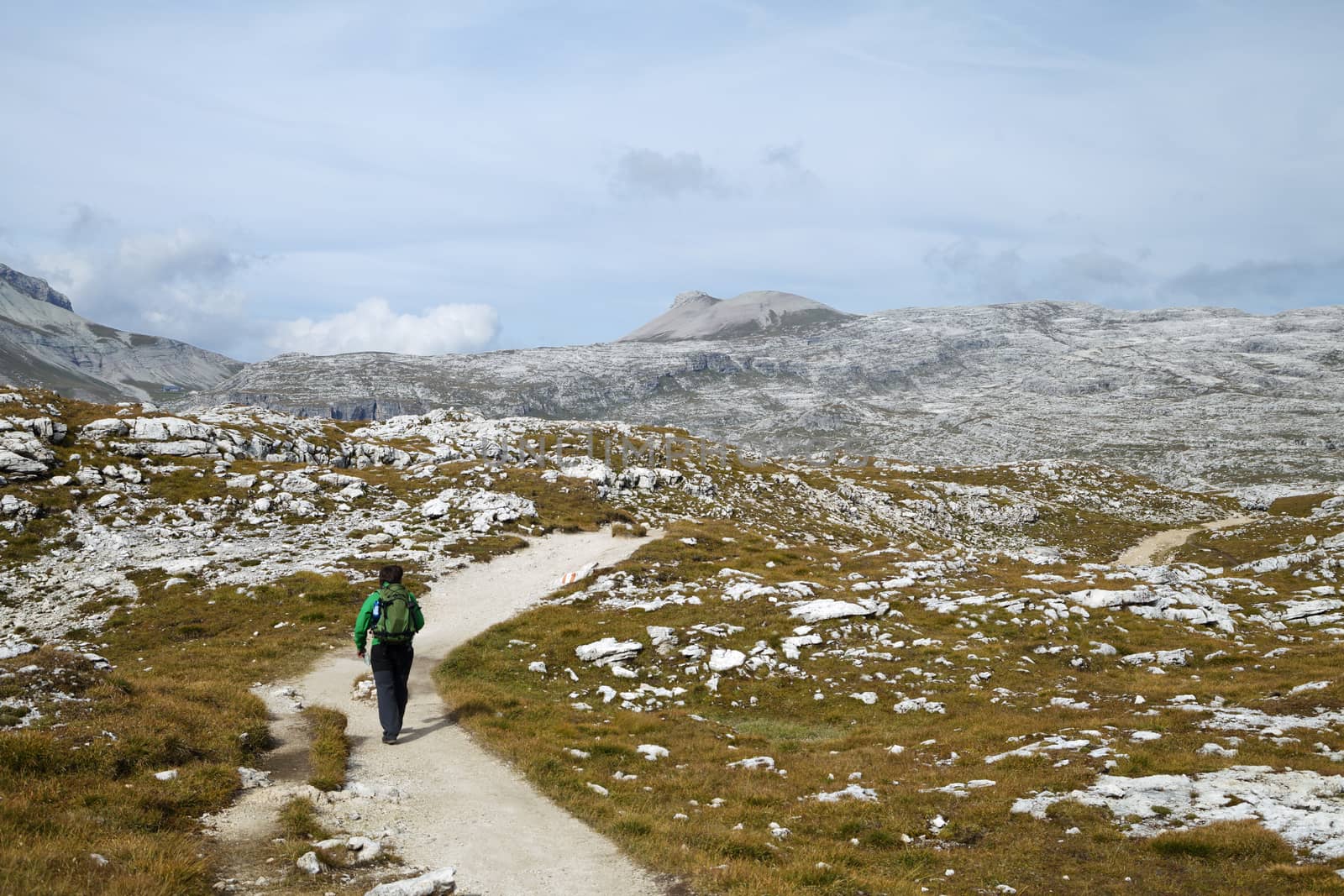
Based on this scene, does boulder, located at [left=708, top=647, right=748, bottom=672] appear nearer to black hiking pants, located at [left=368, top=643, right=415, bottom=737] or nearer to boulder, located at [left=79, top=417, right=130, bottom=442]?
black hiking pants, located at [left=368, top=643, right=415, bottom=737]

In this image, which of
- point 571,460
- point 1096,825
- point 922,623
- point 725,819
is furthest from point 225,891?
point 571,460

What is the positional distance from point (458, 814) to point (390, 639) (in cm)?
576

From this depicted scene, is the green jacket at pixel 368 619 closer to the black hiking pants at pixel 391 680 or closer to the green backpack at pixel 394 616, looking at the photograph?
the green backpack at pixel 394 616

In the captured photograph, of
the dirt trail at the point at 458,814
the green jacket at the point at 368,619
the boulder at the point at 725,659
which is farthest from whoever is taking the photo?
the boulder at the point at 725,659

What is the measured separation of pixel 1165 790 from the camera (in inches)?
502

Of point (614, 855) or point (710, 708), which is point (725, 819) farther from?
point (710, 708)

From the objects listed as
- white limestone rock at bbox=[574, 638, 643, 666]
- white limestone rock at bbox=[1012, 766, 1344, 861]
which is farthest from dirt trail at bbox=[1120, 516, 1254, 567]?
white limestone rock at bbox=[1012, 766, 1344, 861]

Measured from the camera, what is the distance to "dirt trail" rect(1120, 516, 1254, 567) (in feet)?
257

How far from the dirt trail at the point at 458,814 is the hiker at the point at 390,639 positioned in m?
0.80

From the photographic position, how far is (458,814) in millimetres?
12406

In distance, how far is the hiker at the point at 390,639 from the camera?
1645cm

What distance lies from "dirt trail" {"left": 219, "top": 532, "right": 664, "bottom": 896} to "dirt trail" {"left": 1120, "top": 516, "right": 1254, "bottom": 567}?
69.4 m

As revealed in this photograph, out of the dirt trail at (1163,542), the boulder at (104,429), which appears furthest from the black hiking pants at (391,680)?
the dirt trail at (1163,542)

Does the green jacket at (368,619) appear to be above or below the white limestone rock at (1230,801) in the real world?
above
